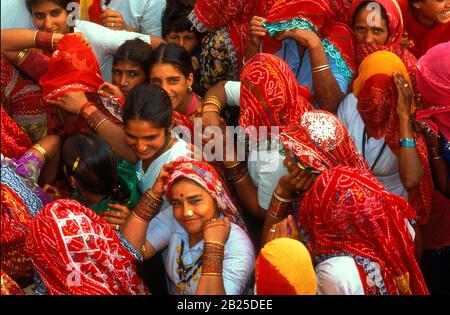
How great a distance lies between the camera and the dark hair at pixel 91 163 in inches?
112

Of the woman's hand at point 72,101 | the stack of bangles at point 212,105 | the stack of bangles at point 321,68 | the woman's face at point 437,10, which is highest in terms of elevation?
the woman's face at point 437,10

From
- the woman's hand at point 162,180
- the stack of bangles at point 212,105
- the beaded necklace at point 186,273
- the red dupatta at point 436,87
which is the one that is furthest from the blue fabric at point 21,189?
the red dupatta at point 436,87

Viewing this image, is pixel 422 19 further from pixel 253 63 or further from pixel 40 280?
pixel 40 280

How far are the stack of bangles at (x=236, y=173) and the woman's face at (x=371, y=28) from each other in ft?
2.88

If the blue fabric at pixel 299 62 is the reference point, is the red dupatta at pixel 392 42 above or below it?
above

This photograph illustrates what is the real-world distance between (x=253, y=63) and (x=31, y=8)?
3.88 ft

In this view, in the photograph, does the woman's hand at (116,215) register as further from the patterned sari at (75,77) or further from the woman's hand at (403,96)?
the woman's hand at (403,96)

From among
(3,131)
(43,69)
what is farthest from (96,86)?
(3,131)

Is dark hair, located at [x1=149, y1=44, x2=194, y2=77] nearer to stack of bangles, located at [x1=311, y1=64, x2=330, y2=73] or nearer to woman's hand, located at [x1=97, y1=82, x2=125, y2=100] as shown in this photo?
woman's hand, located at [x1=97, y1=82, x2=125, y2=100]

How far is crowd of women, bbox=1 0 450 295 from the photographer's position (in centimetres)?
252

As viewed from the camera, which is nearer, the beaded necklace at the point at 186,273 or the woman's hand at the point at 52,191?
the beaded necklace at the point at 186,273

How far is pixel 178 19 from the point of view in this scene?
12.3 ft
